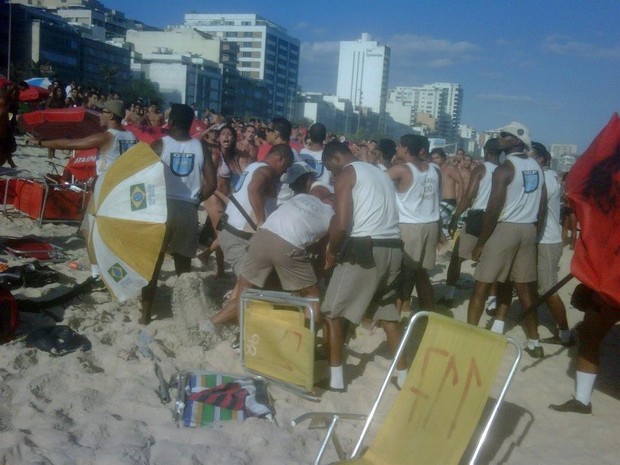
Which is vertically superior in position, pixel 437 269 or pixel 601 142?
pixel 601 142

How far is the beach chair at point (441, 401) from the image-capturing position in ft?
10.4

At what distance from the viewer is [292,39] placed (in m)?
148

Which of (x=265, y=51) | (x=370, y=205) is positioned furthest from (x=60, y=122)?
(x=265, y=51)

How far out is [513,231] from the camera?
5.53 metres

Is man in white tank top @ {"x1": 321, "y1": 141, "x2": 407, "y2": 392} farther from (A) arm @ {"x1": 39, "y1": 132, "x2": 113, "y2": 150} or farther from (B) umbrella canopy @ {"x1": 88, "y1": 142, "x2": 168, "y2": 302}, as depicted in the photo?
(A) arm @ {"x1": 39, "y1": 132, "x2": 113, "y2": 150}

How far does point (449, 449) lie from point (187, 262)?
348 cm

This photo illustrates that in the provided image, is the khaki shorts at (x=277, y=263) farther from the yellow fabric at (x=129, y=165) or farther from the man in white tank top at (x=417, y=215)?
the man in white tank top at (x=417, y=215)

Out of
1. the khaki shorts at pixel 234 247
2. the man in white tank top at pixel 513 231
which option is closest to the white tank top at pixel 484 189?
the man in white tank top at pixel 513 231

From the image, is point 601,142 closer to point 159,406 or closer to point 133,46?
point 159,406

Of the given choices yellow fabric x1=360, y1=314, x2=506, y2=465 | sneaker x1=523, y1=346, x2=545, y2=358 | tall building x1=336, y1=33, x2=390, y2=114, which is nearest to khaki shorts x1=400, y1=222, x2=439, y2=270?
sneaker x1=523, y1=346, x2=545, y2=358

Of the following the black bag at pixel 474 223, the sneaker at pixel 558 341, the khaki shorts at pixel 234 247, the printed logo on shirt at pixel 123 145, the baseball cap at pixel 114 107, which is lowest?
the sneaker at pixel 558 341

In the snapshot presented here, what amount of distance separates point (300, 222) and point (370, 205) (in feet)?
1.84

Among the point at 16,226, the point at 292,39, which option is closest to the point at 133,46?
the point at 292,39

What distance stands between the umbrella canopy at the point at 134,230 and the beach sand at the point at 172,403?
1.46 feet
